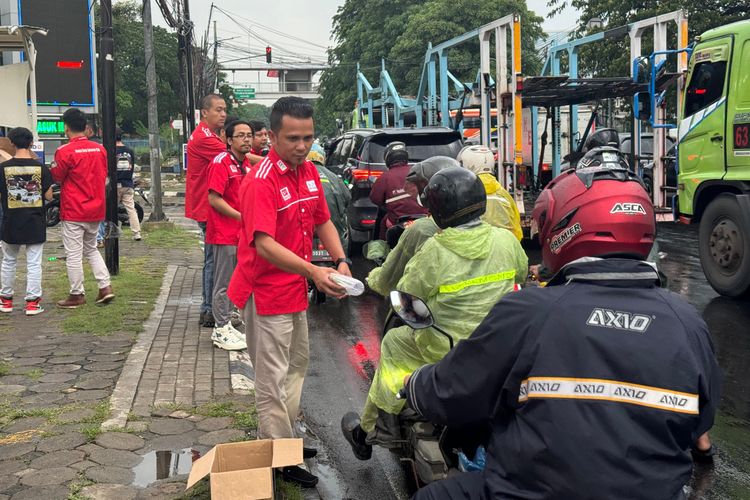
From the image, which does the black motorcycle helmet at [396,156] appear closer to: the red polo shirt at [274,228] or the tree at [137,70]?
the red polo shirt at [274,228]

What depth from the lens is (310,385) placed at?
623cm

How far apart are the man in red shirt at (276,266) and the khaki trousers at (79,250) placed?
185 inches

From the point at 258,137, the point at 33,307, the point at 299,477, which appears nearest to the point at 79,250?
the point at 33,307

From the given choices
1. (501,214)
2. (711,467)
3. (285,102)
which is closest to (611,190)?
(285,102)

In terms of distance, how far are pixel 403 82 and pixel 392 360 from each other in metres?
35.2

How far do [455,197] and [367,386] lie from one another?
293 cm

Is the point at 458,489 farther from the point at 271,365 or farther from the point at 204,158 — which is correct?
the point at 204,158

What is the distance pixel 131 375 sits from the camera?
239 inches

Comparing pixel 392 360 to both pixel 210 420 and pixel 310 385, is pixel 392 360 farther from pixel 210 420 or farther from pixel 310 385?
pixel 310 385

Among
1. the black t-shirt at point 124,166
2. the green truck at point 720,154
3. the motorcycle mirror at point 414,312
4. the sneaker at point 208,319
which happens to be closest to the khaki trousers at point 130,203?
the black t-shirt at point 124,166

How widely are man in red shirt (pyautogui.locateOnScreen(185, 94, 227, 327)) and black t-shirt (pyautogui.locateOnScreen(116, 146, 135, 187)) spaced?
303 inches

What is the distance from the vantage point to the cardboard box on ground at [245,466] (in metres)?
3.42

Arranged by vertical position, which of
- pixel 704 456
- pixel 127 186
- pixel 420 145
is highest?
pixel 420 145

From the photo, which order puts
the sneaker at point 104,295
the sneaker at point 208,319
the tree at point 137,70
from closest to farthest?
1. the sneaker at point 208,319
2. the sneaker at point 104,295
3. the tree at point 137,70
